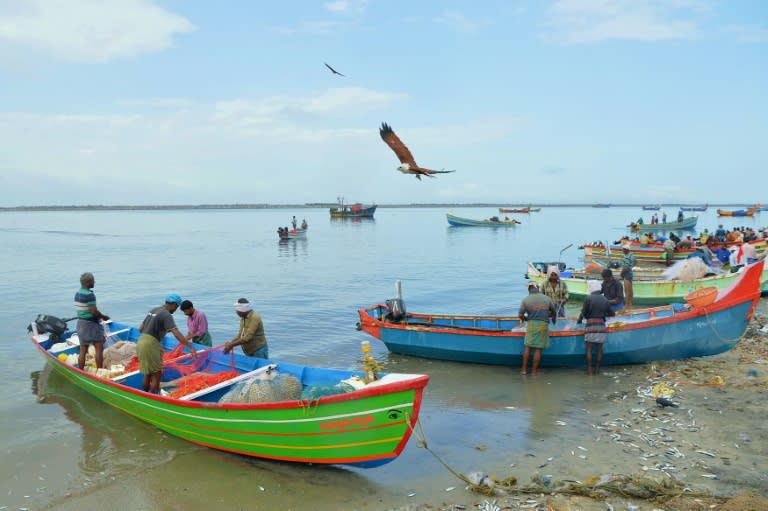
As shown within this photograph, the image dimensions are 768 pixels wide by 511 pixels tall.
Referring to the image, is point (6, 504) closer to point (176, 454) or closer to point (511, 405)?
point (176, 454)

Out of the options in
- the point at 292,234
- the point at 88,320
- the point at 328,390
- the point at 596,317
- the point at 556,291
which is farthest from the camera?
the point at 292,234

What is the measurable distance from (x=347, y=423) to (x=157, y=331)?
3.55 metres

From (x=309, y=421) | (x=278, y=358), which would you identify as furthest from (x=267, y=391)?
(x=278, y=358)

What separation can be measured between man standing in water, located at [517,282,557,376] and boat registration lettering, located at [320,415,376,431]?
496cm

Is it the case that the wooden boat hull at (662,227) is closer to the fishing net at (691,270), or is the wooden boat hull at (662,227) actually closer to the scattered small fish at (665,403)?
the fishing net at (691,270)

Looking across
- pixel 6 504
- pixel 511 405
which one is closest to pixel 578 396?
pixel 511 405

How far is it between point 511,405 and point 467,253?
3529cm

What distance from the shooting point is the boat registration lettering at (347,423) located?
631 cm

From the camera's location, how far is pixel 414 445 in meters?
7.77

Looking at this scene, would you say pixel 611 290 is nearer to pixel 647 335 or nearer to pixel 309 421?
pixel 647 335

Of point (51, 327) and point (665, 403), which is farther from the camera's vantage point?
point (51, 327)

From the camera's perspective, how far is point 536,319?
10461mm

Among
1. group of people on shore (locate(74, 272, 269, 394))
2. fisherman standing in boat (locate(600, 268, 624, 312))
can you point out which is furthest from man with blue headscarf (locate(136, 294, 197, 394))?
fisherman standing in boat (locate(600, 268, 624, 312))

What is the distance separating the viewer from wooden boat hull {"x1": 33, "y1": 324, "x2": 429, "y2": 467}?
622 centimetres
